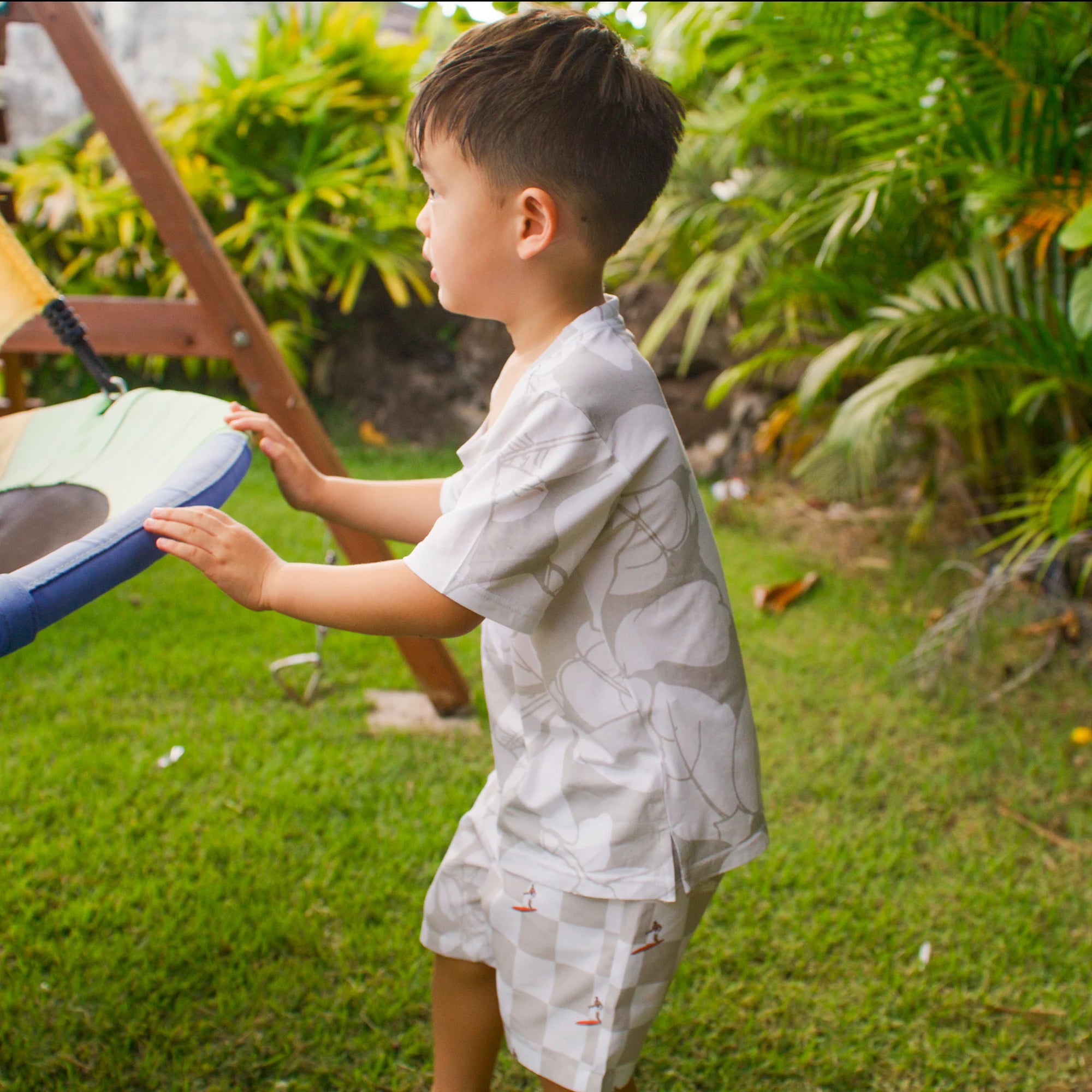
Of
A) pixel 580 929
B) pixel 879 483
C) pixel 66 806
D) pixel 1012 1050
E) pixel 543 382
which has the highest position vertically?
pixel 543 382

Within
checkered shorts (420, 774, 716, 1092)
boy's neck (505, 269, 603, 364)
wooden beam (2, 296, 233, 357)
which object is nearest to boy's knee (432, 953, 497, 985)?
checkered shorts (420, 774, 716, 1092)

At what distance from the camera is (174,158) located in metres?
4.96

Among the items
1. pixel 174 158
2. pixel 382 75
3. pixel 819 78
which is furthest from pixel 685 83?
pixel 174 158

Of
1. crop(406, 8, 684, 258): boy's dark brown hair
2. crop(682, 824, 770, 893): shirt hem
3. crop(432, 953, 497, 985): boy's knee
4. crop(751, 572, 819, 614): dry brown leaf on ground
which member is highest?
crop(406, 8, 684, 258): boy's dark brown hair

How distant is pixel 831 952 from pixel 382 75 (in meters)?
4.74

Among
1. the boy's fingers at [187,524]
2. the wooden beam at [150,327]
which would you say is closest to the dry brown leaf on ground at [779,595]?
the wooden beam at [150,327]

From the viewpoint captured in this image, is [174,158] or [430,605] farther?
[174,158]

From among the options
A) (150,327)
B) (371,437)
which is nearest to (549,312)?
(150,327)

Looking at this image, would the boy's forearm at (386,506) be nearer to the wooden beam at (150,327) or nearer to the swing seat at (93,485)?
the swing seat at (93,485)

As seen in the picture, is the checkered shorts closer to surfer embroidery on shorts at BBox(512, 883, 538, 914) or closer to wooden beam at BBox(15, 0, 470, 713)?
surfer embroidery on shorts at BBox(512, 883, 538, 914)

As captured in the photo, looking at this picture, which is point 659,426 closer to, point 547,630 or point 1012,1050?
point 547,630

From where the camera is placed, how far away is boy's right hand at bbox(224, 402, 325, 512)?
117cm

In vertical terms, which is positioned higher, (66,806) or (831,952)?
(66,806)

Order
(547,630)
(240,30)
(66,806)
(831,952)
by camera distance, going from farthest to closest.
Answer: (240,30) → (66,806) → (831,952) → (547,630)
